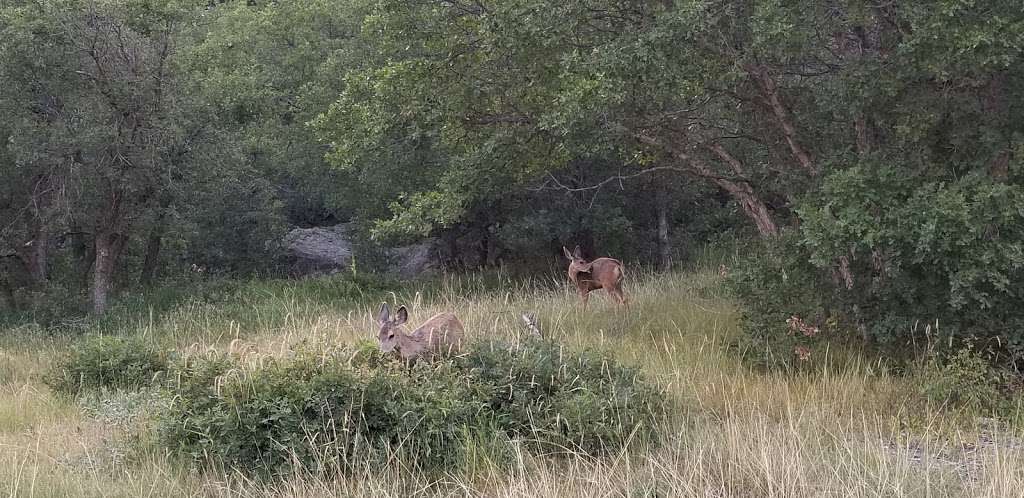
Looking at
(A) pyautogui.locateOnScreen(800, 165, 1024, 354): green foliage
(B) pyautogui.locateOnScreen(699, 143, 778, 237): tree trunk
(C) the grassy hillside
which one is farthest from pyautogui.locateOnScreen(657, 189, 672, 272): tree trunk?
(A) pyautogui.locateOnScreen(800, 165, 1024, 354): green foliage

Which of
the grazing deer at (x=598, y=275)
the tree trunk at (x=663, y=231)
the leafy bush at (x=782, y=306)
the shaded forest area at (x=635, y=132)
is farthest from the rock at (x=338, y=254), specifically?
the leafy bush at (x=782, y=306)

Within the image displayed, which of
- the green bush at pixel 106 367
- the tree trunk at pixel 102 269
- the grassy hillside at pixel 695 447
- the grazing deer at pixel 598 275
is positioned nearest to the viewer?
the grassy hillside at pixel 695 447

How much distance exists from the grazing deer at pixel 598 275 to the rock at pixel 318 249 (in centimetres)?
1200

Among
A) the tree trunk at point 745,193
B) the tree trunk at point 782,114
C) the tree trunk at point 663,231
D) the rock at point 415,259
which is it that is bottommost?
the rock at point 415,259

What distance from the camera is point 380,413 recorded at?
6.33 meters

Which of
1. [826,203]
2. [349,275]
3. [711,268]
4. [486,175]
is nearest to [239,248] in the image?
[349,275]

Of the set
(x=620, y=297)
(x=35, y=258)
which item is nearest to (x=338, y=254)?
(x=35, y=258)

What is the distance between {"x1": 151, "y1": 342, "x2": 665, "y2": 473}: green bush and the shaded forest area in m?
2.32

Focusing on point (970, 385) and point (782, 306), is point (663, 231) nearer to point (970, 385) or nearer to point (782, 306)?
point (782, 306)

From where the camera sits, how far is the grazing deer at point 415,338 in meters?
7.29

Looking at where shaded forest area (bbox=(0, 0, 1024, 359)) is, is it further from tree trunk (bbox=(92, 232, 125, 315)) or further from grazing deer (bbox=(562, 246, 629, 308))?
grazing deer (bbox=(562, 246, 629, 308))

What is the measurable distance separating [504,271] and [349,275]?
128 inches

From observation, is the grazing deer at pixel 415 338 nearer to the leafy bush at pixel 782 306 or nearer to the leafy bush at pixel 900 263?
the leafy bush at pixel 782 306

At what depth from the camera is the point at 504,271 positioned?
19.3 m
